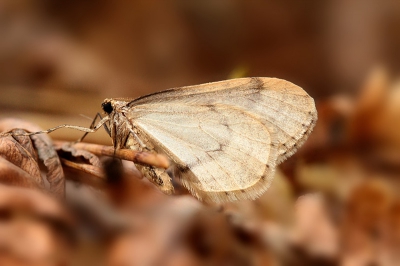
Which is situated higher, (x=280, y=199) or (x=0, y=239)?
(x=280, y=199)

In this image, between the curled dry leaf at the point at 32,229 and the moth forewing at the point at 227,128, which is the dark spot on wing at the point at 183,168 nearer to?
the moth forewing at the point at 227,128

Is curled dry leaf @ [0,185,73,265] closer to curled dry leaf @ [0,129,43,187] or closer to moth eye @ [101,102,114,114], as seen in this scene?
curled dry leaf @ [0,129,43,187]

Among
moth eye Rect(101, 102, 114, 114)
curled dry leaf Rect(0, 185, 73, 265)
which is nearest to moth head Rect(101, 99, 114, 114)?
moth eye Rect(101, 102, 114, 114)

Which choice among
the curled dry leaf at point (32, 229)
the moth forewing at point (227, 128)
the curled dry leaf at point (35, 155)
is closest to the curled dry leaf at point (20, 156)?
the curled dry leaf at point (35, 155)

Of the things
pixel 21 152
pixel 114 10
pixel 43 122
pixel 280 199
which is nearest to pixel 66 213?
pixel 21 152

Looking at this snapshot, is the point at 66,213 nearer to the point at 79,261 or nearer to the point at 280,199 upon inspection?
the point at 79,261

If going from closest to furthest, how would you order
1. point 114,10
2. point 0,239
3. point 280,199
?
1. point 0,239
2. point 280,199
3. point 114,10
